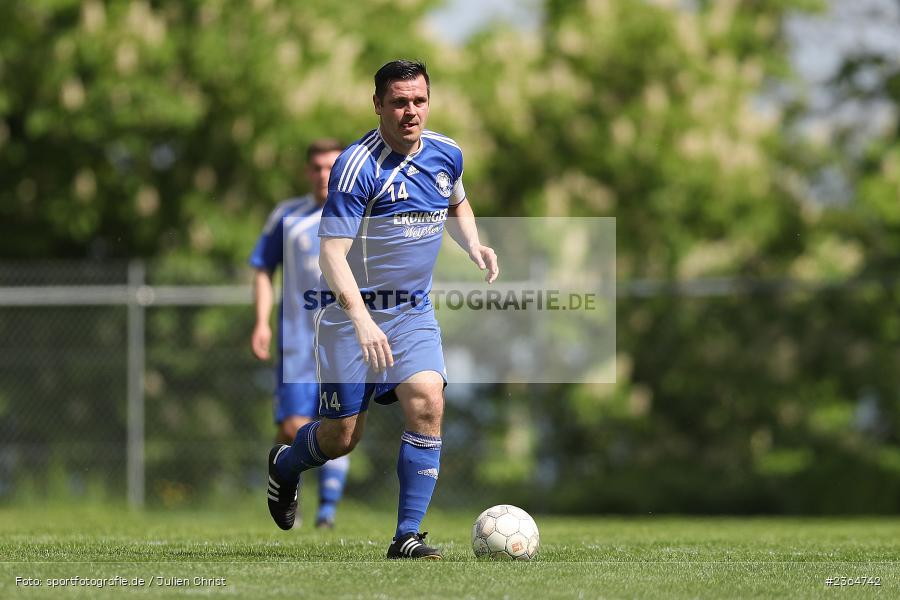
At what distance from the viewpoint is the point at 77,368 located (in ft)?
44.4

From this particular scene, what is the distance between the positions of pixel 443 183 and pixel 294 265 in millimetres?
3018

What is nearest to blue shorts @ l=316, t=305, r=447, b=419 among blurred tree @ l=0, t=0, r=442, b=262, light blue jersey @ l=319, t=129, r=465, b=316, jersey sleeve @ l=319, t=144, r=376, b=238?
light blue jersey @ l=319, t=129, r=465, b=316

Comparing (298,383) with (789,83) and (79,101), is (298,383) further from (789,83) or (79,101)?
(789,83)

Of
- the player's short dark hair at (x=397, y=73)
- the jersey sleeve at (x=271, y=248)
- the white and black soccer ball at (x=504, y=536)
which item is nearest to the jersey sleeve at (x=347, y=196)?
the player's short dark hair at (x=397, y=73)

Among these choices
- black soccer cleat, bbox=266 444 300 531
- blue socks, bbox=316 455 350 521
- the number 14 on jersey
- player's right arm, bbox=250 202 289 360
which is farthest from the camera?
blue socks, bbox=316 455 350 521

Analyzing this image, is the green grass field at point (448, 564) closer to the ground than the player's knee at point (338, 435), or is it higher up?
closer to the ground

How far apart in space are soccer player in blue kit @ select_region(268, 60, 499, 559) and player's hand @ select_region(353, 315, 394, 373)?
0.11 meters

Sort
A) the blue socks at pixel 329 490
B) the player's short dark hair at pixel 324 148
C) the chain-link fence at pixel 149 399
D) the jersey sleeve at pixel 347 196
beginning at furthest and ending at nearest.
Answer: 1. the chain-link fence at pixel 149 399
2. the blue socks at pixel 329 490
3. the player's short dark hair at pixel 324 148
4. the jersey sleeve at pixel 347 196

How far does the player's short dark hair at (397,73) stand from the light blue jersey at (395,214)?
0.71 ft

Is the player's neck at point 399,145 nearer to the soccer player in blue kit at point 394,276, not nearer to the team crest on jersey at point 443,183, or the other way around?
the soccer player in blue kit at point 394,276

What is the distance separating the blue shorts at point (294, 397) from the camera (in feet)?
29.1

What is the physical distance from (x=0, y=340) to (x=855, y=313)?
8489mm

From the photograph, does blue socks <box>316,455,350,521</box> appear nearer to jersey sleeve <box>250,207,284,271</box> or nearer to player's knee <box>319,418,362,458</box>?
jersey sleeve <box>250,207,284,271</box>

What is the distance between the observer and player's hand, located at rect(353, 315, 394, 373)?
18.1 ft
